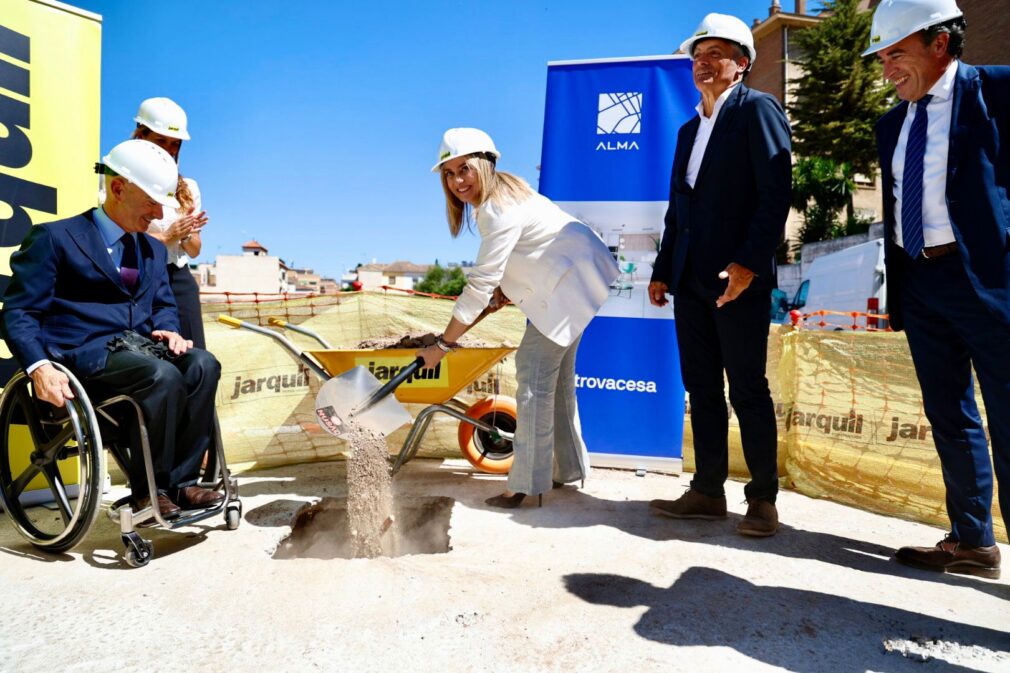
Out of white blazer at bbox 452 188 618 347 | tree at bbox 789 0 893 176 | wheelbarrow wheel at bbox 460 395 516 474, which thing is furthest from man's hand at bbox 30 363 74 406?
tree at bbox 789 0 893 176

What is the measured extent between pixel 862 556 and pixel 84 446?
9.77 ft

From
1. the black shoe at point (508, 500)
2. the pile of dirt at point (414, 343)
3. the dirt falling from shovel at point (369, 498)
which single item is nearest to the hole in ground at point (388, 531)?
the dirt falling from shovel at point (369, 498)

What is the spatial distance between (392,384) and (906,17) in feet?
7.75

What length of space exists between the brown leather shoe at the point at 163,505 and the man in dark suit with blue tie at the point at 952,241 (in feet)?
9.38

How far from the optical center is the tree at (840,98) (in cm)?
2592

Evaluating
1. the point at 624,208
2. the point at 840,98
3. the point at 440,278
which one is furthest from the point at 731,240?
the point at 440,278

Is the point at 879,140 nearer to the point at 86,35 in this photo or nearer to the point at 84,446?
the point at 84,446

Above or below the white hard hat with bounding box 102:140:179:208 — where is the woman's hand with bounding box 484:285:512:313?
below

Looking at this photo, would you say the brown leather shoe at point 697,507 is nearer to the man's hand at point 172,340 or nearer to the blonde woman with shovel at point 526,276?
the blonde woman with shovel at point 526,276

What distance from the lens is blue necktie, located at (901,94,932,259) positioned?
95.0 inches

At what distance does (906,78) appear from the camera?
7.87 feet

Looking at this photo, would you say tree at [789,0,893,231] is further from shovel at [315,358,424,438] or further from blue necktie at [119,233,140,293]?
blue necktie at [119,233,140,293]

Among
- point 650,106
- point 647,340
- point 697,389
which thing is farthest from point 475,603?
point 650,106

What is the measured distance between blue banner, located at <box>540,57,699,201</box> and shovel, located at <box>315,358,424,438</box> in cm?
172
